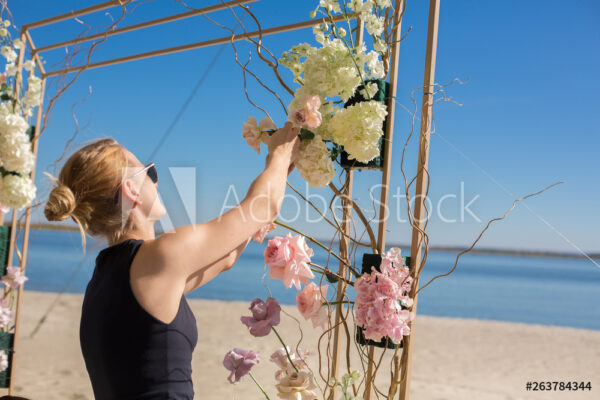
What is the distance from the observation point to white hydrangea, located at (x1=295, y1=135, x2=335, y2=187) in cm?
105

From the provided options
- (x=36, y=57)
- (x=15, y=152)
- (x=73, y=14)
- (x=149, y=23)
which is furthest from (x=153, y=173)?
(x=36, y=57)

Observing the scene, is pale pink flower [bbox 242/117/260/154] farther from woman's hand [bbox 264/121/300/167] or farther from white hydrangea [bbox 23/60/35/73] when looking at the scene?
white hydrangea [bbox 23/60/35/73]

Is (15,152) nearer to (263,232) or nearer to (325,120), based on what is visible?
(263,232)

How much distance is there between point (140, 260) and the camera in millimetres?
903

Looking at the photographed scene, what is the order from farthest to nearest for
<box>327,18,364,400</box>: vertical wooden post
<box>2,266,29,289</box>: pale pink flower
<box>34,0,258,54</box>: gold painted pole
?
<box>2,266,29,289</box>: pale pink flower → <box>34,0,258,54</box>: gold painted pole → <box>327,18,364,400</box>: vertical wooden post

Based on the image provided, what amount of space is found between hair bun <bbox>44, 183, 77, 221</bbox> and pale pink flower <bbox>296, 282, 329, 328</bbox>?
0.56 m

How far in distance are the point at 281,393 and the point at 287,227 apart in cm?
42

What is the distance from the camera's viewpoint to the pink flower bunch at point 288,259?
110 centimetres

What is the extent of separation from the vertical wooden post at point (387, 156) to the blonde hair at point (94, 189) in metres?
0.64

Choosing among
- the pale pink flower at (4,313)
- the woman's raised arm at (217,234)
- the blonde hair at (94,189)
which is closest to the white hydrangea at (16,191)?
the pale pink flower at (4,313)

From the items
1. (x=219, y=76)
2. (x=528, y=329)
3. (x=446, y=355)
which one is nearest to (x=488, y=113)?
(x=219, y=76)

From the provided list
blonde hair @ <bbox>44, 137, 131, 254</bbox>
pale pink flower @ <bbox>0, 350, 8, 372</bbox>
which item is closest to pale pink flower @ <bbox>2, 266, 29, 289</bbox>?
pale pink flower @ <bbox>0, 350, 8, 372</bbox>

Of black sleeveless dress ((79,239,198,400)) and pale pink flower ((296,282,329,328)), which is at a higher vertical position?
pale pink flower ((296,282,329,328))

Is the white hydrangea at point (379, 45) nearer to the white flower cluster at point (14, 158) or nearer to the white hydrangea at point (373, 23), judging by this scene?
the white hydrangea at point (373, 23)
